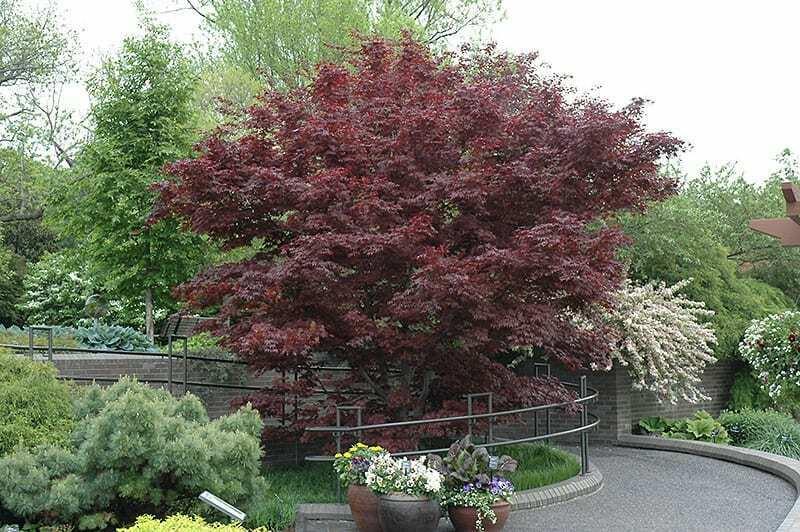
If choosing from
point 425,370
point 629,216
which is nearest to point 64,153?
point 629,216

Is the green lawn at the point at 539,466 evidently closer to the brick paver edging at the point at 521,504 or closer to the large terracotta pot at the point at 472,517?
the brick paver edging at the point at 521,504

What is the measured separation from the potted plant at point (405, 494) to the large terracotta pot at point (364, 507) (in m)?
0.11

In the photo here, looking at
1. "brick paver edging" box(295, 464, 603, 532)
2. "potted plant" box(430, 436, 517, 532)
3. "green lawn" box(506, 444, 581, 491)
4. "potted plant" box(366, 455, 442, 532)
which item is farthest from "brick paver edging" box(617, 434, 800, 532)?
"potted plant" box(366, 455, 442, 532)

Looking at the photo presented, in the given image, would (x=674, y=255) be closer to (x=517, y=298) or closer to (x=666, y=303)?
(x=666, y=303)

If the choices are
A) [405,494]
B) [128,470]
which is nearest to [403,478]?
[405,494]

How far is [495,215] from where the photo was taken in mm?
10469

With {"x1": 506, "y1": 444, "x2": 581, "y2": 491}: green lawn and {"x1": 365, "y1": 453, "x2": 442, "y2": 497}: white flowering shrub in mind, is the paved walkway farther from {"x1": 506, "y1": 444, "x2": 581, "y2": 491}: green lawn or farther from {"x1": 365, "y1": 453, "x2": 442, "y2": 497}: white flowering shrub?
{"x1": 365, "y1": 453, "x2": 442, "y2": 497}: white flowering shrub

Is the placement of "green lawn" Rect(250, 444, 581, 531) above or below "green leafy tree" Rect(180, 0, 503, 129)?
below

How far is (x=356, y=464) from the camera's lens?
26.9 ft

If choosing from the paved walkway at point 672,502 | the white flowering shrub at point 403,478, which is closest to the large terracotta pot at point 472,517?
the white flowering shrub at point 403,478

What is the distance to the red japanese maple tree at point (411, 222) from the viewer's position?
936cm

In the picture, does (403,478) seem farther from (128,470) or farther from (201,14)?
(201,14)

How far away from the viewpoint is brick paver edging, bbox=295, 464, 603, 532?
27.8ft

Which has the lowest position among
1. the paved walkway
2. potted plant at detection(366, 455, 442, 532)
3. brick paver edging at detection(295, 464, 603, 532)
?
the paved walkway
